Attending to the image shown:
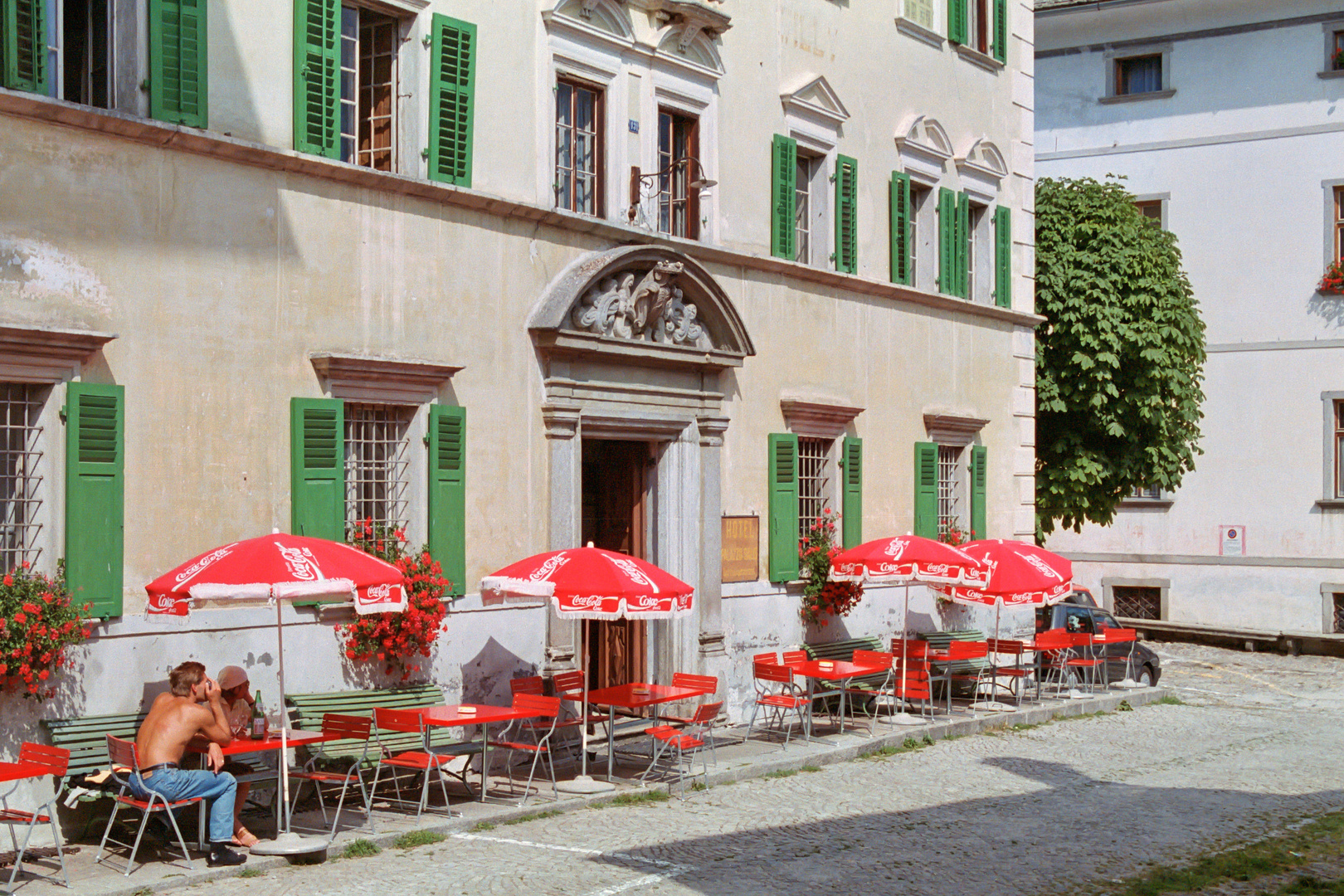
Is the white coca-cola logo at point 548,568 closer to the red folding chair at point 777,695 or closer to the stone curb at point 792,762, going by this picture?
the stone curb at point 792,762

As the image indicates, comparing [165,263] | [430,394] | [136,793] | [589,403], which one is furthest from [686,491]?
[136,793]

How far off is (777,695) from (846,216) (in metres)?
Answer: 6.22

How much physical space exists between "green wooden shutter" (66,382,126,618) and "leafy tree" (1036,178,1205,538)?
58.2ft

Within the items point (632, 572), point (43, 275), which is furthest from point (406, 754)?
point (43, 275)

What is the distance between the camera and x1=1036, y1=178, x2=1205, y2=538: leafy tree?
84.0 ft

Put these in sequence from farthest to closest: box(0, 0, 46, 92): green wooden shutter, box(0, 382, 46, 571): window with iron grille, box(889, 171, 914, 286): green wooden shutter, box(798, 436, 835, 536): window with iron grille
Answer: box(889, 171, 914, 286): green wooden shutter
box(798, 436, 835, 536): window with iron grille
box(0, 382, 46, 571): window with iron grille
box(0, 0, 46, 92): green wooden shutter

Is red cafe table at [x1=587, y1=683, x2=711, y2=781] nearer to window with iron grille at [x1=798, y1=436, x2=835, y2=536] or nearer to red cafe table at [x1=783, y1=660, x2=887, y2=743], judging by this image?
red cafe table at [x1=783, y1=660, x2=887, y2=743]

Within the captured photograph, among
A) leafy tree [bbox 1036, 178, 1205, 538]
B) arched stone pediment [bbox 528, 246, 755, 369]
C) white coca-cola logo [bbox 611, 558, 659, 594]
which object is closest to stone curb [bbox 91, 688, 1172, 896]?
white coca-cola logo [bbox 611, 558, 659, 594]

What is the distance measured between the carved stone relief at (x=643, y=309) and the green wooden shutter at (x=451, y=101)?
186cm

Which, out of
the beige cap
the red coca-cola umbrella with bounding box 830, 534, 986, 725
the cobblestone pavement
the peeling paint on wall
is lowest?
the cobblestone pavement

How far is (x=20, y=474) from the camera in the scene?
10.7m

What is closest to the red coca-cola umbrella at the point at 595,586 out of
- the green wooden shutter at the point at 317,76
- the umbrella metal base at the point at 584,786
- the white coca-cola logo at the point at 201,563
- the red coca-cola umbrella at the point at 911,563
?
the umbrella metal base at the point at 584,786

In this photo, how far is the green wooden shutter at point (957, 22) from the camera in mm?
21484

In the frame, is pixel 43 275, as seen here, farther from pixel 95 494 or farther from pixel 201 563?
pixel 201 563
